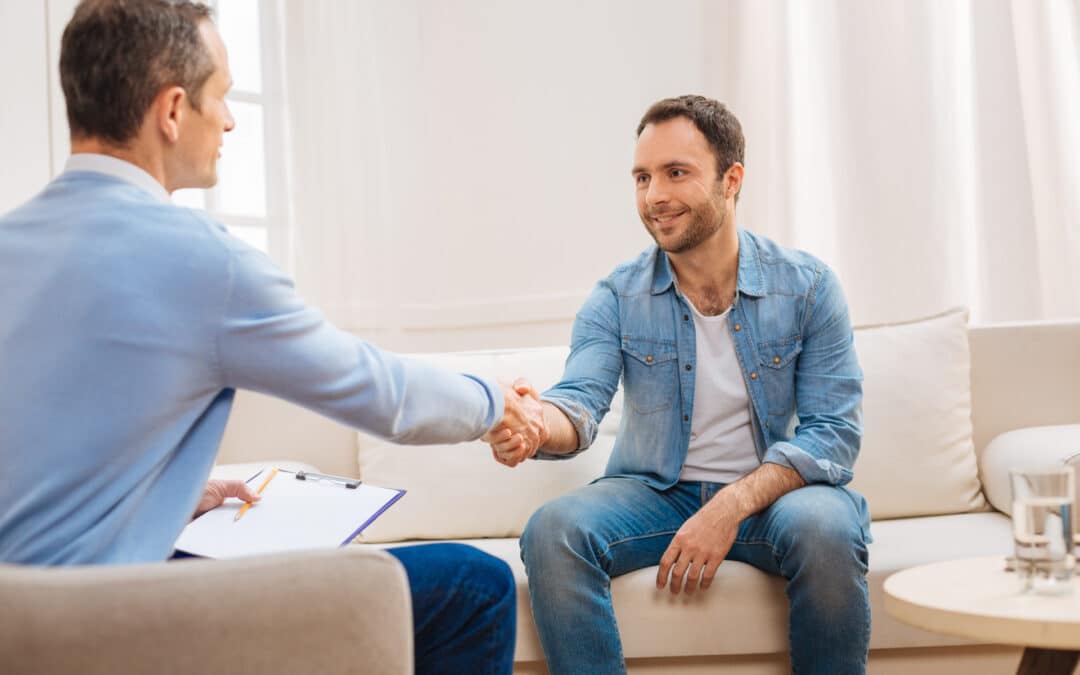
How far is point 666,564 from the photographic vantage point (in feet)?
6.20

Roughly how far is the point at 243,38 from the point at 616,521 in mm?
2432

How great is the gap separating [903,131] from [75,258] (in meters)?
2.77

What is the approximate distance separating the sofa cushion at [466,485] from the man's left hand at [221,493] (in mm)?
745

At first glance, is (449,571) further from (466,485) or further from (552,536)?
(466,485)

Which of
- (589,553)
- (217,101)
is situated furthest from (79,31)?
(589,553)

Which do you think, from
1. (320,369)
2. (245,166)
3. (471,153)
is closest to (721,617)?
(320,369)

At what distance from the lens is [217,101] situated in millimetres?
1346

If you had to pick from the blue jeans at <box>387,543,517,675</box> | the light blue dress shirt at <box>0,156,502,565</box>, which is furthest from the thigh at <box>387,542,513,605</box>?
the light blue dress shirt at <box>0,156,502,565</box>

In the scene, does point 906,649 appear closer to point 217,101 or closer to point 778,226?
point 217,101

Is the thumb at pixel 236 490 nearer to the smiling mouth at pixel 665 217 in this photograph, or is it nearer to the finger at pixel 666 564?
the finger at pixel 666 564

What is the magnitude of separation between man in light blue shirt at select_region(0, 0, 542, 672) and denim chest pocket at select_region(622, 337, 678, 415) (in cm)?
89

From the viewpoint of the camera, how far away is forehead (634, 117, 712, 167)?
7.51 ft

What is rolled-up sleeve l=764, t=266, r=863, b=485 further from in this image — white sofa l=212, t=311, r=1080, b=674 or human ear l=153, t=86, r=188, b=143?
human ear l=153, t=86, r=188, b=143

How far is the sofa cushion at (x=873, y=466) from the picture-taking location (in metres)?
2.32
